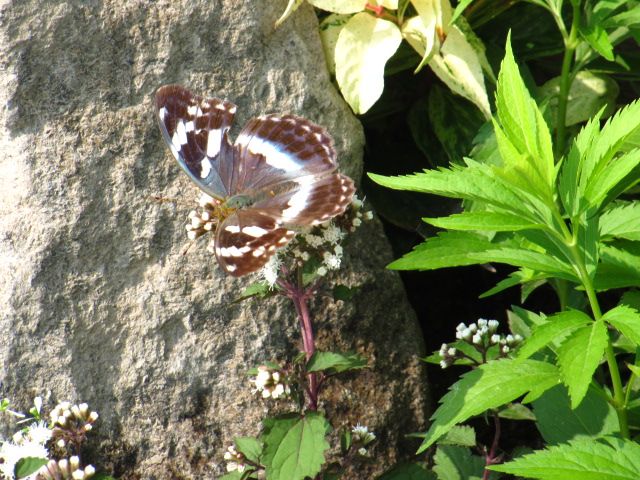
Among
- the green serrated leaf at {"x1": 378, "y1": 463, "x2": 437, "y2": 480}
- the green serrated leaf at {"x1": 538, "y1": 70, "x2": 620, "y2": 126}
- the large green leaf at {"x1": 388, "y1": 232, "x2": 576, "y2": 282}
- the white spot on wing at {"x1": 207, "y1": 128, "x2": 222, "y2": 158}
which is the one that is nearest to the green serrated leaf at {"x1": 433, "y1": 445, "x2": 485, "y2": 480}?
the green serrated leaf at {"x1": 378, "y1": 463, "x2": 437, "y2": 480}

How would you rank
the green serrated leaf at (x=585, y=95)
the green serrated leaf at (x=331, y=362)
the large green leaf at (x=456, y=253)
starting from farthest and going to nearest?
the green serrated leaf at (x=585, y=95) < the green serrated leaf at (x=331, y=362) < the large green leaf at (x=456, y=253)

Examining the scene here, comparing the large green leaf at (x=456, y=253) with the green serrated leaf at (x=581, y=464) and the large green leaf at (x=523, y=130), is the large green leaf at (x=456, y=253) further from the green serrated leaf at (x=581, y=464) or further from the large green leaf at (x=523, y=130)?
the green serrated leaf at (x=581, y=464)

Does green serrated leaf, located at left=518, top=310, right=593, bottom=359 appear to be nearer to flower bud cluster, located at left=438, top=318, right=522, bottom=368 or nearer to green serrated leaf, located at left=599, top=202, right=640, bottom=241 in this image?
green serrated leaf, located at left=599, top=202, right=640, bottom=241

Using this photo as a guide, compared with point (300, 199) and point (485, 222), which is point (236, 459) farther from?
point (485, 222)

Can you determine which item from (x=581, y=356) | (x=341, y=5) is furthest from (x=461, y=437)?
(x=341, y=5)

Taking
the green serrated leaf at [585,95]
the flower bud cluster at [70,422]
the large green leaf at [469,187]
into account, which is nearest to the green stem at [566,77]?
the green serrated leaf at [585,95]

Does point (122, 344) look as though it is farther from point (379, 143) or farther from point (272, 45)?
point (379, 143)
